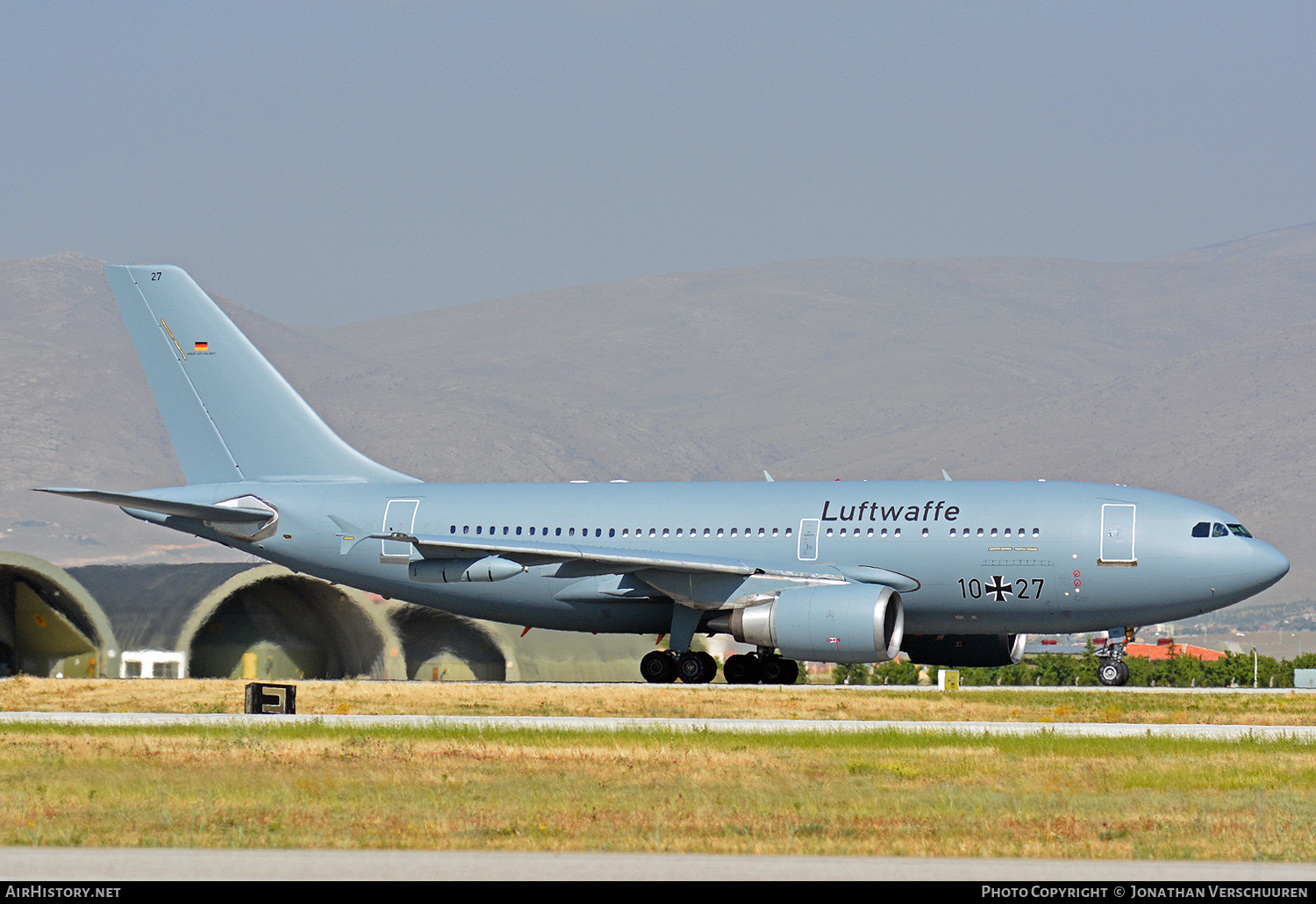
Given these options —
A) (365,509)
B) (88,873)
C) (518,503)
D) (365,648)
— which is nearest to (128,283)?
(365,509)

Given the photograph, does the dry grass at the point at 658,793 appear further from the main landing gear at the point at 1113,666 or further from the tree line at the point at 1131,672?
the tree line at the point at 1131,672

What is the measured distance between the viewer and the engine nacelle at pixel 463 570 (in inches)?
1393

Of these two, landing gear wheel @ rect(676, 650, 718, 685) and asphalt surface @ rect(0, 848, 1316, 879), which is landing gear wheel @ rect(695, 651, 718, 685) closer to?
landing gear wheel @ rect(676, 650, 718, 685)

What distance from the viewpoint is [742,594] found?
34.5m

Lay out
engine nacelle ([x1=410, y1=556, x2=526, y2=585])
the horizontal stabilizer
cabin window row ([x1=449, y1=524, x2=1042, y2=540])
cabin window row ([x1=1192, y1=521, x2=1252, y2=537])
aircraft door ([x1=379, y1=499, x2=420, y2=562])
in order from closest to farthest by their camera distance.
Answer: cabin window row ([x1=1192, y1=521, x2=1252, y2=537]) < cabin window row ([x1=449, y1=524, x2=1042, y2=540]) < engine nacelle ([x1=410, y1=556, x2=526, y2=585]) < the horizontal stabilizer < aircraft door ([x1=379, y1=499, x2=420, y2=562])

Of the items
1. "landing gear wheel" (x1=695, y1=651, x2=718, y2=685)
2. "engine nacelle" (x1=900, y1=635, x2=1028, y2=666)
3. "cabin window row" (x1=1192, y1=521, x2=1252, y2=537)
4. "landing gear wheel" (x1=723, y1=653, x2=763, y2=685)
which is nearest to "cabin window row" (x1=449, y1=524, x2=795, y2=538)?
"landing gear wheel" (x1=695, y1=651, x2=718, y2=685)

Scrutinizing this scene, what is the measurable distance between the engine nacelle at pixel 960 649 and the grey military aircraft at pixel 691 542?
5 cm

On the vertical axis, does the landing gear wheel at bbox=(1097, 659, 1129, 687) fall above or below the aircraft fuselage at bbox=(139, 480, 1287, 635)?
below

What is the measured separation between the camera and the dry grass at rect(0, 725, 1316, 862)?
1366 centimetres

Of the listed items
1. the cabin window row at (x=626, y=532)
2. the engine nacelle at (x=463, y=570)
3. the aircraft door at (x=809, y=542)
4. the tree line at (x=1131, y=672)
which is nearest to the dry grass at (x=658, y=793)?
the engine nacelle at (x=463, y=570)

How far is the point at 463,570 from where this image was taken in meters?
36.1

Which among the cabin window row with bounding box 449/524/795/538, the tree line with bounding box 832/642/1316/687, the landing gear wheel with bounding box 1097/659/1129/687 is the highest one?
the cabin window row with bounding box 449/524/795/538

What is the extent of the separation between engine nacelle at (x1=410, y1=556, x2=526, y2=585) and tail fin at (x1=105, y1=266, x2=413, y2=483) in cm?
414
